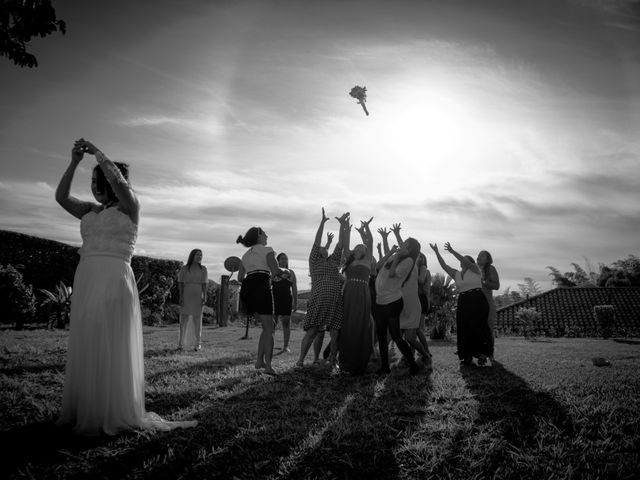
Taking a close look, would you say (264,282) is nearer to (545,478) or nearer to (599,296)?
(545,478)

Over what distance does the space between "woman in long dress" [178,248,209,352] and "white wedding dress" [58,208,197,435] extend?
6191mm

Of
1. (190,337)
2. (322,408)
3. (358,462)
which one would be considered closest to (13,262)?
(190,337)

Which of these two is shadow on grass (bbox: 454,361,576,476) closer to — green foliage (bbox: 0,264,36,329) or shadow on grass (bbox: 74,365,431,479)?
shadow on grass (bbox: 74,365,431,479)

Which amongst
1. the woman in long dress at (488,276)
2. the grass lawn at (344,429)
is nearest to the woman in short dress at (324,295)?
the grass lawn at (344,429)

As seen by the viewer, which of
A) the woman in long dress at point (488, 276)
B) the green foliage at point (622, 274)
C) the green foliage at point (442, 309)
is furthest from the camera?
the green foliage at point (622, 274)

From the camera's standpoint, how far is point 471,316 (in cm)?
784

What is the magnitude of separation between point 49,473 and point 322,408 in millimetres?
2620

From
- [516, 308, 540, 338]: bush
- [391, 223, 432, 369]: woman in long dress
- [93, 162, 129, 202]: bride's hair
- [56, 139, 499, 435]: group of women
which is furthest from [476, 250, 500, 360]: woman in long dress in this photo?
[516, 308, 540, 338]: bush

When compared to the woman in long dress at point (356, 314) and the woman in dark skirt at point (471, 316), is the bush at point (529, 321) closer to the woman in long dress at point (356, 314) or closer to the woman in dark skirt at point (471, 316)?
the woman in dark skirt at point (471, 316)

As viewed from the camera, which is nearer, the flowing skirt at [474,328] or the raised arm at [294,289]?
the flowing skirt at [474,328]

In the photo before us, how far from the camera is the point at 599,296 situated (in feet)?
84.6

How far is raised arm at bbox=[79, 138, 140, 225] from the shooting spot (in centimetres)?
343

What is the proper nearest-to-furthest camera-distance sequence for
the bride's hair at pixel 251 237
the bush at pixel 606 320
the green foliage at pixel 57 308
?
the bride's hair at pixel 251 237
the green foliage at pixel 57 308
the bush at pixel 606 320

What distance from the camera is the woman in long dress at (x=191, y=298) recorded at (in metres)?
9.62
